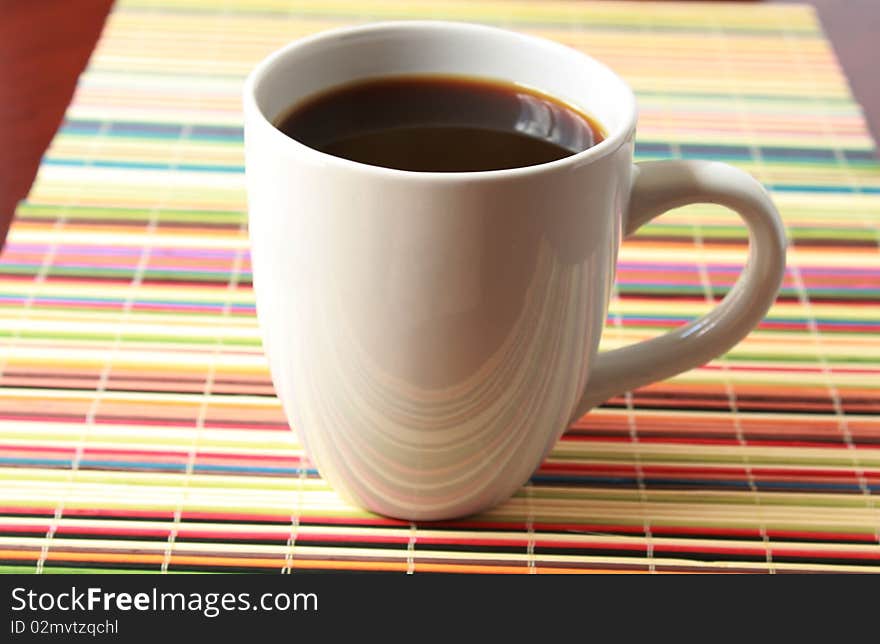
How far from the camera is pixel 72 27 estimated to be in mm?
1087

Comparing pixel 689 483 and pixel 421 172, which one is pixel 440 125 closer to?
pixel 421 172

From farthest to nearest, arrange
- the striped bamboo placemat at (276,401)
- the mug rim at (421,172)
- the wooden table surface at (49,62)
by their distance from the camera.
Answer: the wooden table surface at (49,62), the striped bamboo placemat at (276,401), the mug rim at (421,172)

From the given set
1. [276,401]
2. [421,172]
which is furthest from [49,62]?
[421,172]

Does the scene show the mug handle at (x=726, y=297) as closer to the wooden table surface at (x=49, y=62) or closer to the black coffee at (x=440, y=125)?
the black coffee at (x=440, y=125)

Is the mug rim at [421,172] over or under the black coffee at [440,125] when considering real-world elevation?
over

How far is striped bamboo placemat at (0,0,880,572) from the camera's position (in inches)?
23.9

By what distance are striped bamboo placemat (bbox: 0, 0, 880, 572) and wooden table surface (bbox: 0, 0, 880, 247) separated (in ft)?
0.07

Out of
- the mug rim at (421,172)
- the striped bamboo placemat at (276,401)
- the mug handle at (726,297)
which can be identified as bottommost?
the striped bamboo placemat at (276,401)

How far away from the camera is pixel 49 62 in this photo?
40.5 inches

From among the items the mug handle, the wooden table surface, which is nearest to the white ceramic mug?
the mug handle

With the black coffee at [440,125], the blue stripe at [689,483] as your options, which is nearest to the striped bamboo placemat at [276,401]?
the blue stripe at [689,483]

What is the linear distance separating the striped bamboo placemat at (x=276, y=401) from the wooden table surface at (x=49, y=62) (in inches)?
0.8

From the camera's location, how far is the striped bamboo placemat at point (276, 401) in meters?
0.61

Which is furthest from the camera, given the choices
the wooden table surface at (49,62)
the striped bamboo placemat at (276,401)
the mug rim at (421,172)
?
the wooden table surface at (49,62)
